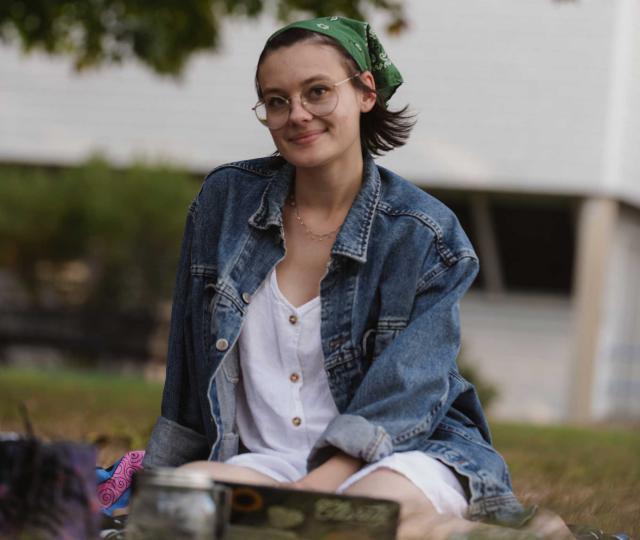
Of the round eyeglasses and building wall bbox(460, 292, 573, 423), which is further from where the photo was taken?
building wall bbox(460, 292, 573, 423)

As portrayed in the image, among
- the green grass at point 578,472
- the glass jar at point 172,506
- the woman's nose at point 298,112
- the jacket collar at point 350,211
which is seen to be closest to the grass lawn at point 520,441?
the green grass at point 578,472

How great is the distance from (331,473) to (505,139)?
1287 cm

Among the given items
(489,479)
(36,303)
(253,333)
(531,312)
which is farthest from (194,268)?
(531,312)

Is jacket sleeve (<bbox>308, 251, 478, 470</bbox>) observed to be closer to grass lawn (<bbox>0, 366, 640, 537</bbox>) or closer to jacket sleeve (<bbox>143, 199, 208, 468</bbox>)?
jacket sleeve (<bbox>143, 199, 208, 468</bbox>)

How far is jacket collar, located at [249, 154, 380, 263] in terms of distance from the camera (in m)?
3.02

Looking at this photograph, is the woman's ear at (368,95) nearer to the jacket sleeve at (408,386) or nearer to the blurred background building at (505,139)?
the jacket sleeve at (408,386)

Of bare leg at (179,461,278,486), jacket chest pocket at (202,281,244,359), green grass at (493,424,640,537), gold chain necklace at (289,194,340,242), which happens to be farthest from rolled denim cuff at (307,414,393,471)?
green grass at (493,424,640,537)

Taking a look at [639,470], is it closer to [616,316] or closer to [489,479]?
[489,479]

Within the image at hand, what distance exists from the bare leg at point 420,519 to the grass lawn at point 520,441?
0.91 m

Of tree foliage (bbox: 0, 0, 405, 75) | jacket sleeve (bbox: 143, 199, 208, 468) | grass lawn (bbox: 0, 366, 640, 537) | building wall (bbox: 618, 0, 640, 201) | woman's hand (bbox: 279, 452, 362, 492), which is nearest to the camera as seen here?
woman's hand (bbox: 279, 452, 362, 492)

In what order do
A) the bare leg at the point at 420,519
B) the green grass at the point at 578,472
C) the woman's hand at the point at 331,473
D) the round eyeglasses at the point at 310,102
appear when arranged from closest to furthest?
the bare leg at the point at 420,519
the woman's hand at the point at 331,473
the round eyeglasses at the point at 310,102
the green grass at the point at 578,472

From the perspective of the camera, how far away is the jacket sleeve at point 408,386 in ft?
9.19

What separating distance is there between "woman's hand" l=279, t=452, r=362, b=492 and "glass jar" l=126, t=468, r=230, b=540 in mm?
502

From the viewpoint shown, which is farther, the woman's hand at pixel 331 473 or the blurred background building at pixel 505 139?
the blurred background building at pixel 505 139
